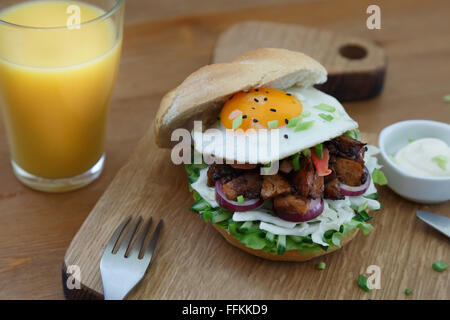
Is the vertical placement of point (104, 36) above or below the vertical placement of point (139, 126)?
above

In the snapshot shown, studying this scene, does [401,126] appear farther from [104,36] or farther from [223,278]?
[104,36]

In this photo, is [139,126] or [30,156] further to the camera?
[139,126]

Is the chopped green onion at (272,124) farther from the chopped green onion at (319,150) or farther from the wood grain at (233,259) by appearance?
the wood grain at (233,259)

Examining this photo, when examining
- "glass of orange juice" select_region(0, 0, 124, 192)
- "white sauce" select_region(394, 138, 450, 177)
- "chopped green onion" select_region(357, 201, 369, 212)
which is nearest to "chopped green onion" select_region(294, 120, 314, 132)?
"chopped green onion" select_region(357, 201, 369, 212)

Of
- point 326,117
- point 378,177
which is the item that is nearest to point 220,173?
point 326,117

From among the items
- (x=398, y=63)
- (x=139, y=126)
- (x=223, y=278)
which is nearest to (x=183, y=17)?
(x=139, y=126)

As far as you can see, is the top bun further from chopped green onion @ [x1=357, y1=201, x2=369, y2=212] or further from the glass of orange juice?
chopped green onion @ [x1=357, y1=201, x2=369, y2=212]
